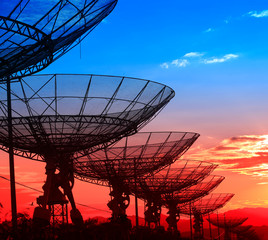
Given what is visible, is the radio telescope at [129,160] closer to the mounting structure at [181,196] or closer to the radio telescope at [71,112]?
the radio telescope at [71,112]

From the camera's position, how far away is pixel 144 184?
58.7 m

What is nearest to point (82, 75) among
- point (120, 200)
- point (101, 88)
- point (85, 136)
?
point (101, 88)

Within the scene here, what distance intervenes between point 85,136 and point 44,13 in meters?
10.7

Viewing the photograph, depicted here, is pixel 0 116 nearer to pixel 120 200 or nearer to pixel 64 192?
pixel 64 192

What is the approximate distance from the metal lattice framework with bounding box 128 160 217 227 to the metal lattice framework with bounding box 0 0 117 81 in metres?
36.4

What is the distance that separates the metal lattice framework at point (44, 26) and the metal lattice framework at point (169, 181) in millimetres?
36409

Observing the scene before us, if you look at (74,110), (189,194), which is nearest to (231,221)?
(189,194)

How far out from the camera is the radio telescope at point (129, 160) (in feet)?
145

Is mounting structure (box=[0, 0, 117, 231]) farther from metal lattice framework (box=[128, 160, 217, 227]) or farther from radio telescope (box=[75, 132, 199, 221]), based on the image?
metal lattice framework (box=[128, 160, 217, 227])

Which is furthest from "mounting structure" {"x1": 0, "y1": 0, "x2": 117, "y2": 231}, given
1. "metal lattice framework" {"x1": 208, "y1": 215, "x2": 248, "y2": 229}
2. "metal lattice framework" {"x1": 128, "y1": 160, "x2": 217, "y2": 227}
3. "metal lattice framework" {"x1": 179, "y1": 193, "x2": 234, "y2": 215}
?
"metal lattice framework" {"x1": 208, "y1": 215, "x2": 248, "y2": 229}

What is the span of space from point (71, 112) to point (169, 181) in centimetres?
2960

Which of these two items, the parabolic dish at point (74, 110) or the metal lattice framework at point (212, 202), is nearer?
the parabolic dish at point (74, 110)

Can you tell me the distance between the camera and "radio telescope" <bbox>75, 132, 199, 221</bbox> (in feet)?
145

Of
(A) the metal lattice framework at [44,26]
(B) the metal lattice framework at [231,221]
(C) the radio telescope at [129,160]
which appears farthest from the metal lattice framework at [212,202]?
(A) the metal lattice framework at [44,26]
